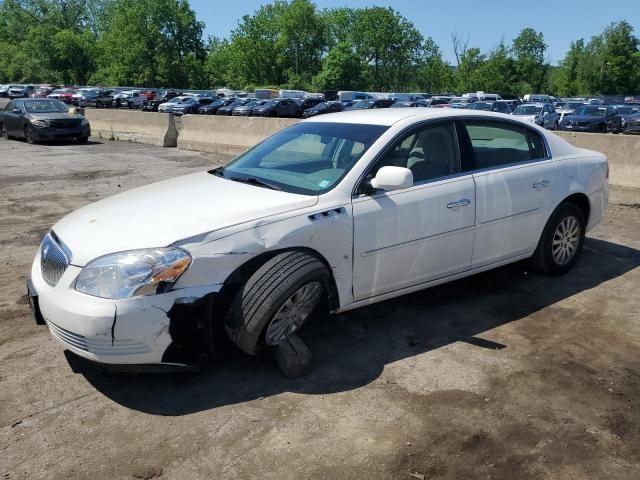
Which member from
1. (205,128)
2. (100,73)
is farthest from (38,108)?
(100,73)

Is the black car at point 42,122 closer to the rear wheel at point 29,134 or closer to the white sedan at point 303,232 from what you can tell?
the rear wheel at point 29,134

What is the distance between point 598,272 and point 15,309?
5202 millimetres

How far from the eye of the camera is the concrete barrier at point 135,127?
714 inches

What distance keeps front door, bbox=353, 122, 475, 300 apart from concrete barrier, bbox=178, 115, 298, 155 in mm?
9263

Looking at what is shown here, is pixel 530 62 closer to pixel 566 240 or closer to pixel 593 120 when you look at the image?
pixel 593 120

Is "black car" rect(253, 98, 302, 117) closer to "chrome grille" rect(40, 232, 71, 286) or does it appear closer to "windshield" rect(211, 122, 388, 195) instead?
"windshield" rect(211, 122, 388, 195)

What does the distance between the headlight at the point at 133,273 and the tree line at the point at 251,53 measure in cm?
8830

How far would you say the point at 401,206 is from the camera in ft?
13.6

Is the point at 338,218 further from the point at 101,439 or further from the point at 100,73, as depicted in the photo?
the point at 100,73

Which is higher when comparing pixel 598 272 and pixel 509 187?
pixel 509 187

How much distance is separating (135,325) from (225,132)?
43.2 feet

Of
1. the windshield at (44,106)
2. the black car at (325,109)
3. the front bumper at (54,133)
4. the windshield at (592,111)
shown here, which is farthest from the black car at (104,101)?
the windshield at (592,111)

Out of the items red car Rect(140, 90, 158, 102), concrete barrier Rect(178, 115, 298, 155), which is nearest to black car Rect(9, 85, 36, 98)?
red car Rect(140, 90, 158, 102)

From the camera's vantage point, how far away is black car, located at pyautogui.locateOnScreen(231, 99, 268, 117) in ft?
128
